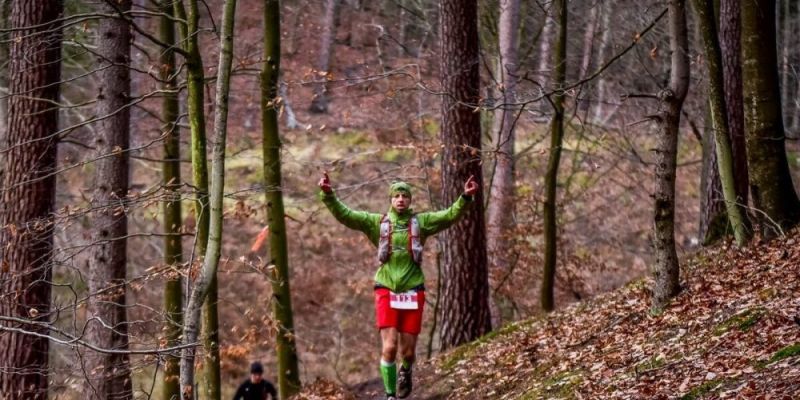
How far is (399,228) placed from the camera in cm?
818

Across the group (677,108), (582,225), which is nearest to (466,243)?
(677,108)

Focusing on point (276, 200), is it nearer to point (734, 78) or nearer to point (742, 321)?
point (734, 78)

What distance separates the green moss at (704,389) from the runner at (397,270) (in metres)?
2.92

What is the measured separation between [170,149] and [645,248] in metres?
13.0

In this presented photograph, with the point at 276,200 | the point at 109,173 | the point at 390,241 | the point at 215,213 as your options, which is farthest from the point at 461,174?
the point at 215,213

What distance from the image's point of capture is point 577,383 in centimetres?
678

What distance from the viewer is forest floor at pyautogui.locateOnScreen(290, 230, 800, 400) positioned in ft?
18.8

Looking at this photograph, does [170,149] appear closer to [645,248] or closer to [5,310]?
[5,310]

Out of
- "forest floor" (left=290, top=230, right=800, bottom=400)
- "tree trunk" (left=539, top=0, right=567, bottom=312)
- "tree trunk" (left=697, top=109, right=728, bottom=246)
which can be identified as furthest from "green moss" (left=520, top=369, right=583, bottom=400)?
"tree trunk" (left=539, top=0, right=567, bottom=312)

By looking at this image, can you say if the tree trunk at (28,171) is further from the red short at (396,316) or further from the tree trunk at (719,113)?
the tree trunk at (719,113)

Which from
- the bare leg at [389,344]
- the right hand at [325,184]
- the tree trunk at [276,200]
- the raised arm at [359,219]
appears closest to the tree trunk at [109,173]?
the tree trunk at [276,200]

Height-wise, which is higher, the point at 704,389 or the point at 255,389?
the point at 704,389

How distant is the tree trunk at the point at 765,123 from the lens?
867 cm

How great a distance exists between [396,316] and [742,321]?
3045 millimetres
